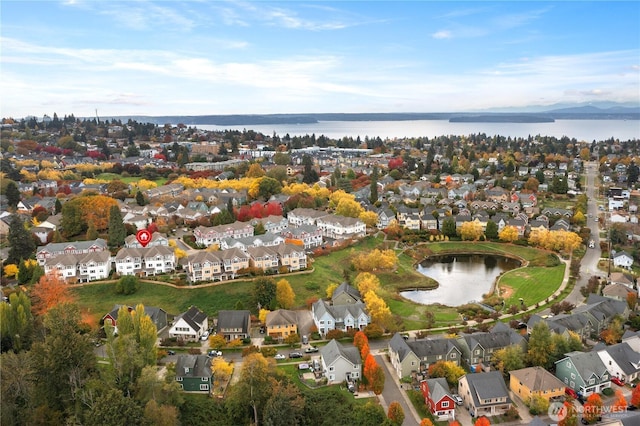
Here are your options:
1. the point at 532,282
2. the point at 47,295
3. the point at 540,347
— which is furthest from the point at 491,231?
the point at 47,295

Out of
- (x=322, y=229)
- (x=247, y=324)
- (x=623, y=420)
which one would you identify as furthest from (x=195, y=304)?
(x=623, y=420)

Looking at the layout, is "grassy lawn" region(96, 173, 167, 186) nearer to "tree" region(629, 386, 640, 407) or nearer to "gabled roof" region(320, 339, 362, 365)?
"gabled roof" region(320, 339, 362, 365)

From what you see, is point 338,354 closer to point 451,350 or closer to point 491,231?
point 451,350

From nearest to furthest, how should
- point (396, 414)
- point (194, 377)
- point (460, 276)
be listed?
point (396, 414) → point (194, 377) → point (460, 276)

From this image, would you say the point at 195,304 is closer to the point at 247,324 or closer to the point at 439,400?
the point at 247,324

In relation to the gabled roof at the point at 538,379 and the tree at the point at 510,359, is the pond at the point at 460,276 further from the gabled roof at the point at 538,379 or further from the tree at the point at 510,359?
the gabled roof at the point at 538,379

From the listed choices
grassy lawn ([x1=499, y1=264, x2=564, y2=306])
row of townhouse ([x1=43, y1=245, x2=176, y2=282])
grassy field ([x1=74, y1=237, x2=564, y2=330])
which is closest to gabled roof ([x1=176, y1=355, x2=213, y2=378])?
grassy field ([x1=74, y1=237, x2=564, y2=330])
